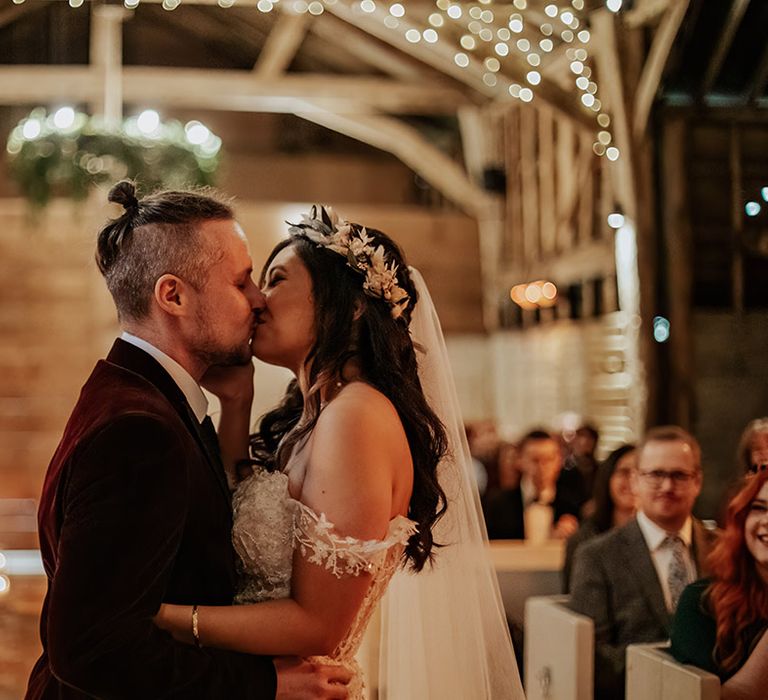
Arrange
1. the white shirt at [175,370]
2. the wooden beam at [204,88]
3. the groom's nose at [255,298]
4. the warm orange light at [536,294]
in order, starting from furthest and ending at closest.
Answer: the warm orange light at [536,294] → the wooden beam at [204,88] → the groom's nose at [255,298] → the white shirt at [175,370]

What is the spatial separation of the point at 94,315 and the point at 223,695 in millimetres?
8796

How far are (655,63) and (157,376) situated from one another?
6.28m

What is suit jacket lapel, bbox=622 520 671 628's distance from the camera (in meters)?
3.81

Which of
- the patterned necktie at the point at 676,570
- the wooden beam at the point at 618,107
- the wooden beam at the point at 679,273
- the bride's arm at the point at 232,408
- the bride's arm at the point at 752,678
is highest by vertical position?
the wooden beam at the point at 618,107

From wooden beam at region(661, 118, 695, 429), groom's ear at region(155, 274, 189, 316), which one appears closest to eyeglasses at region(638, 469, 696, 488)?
groom's ear at region(155, 274, 189, 316)

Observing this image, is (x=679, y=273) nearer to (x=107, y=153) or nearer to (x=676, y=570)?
(x=107, y=153)

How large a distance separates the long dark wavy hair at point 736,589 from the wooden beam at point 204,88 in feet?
27.0

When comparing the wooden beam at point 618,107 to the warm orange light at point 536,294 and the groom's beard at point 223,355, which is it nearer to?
the warm orange light at point 536,294

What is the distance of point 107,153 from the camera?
250 inches

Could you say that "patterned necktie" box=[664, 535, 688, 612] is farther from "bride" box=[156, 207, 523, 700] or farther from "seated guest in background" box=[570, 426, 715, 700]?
"bride" box=[156, 207, 523, 700]

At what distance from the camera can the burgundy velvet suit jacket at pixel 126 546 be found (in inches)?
67.8

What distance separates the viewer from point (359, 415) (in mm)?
2096

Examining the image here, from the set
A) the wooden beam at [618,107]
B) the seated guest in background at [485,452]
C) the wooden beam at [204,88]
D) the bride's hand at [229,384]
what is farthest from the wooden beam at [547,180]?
the bride's hand at [229,384]

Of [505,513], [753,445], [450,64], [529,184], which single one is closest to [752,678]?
[753,445]
